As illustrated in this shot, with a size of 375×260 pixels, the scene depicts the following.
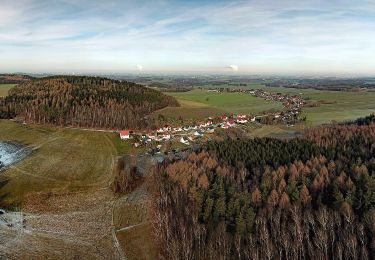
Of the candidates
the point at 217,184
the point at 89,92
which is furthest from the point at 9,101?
the point at 217,184

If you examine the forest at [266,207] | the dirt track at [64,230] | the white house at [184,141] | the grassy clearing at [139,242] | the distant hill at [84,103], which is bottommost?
the dirt track at [64,230]

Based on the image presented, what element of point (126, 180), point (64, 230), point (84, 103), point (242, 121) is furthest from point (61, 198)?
point (242, 121)

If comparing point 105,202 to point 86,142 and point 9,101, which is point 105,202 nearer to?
point 86,142

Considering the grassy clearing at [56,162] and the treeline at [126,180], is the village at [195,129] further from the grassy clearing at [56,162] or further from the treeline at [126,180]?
the treeline at [126,180]

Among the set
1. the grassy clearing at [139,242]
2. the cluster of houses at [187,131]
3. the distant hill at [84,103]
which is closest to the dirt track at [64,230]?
the grassy clearing at [139,242]

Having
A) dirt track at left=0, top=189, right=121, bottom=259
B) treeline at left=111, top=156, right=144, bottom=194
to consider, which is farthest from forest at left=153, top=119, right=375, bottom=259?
dirt track at left=0, top=189, right=121, bottom=259

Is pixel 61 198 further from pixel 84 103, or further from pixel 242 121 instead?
pixel 242 121
